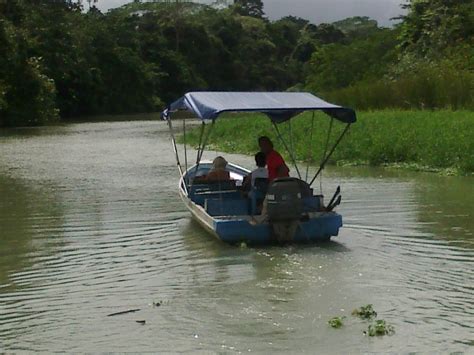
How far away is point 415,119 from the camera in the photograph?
21.1 m

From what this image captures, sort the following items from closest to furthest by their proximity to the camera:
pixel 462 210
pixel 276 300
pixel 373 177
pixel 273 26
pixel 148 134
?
pixel 276 300 < pixel 462 210 < pixel 373 177 < pixel 148 134 < pixel 273 26

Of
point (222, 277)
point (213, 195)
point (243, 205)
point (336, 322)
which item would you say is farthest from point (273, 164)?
point (336, 322)

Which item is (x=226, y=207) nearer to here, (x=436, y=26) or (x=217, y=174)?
(x=217, y=174)

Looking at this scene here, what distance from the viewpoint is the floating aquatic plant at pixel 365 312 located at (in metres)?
7.22

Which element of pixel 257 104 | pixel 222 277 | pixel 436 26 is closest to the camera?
pixel 222 277

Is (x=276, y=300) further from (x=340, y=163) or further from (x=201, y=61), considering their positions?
(x=201, y=61)

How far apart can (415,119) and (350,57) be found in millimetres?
22884

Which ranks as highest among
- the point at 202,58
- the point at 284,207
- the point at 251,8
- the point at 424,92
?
the point at 251,8

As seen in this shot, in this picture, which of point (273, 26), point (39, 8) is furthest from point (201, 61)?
point (39, 8)

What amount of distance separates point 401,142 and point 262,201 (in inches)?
360

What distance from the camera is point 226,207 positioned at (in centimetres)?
1095

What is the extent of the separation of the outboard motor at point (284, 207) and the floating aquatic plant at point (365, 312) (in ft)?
9.31

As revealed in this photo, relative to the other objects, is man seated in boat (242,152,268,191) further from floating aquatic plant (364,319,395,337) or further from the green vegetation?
floating aquatic plant (364,319,395,337)

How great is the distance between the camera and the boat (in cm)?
1012
